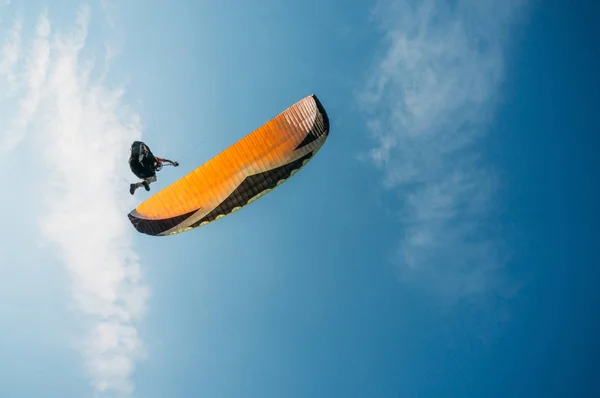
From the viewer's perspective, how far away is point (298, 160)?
16797mm

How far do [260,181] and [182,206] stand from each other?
11.1 feet

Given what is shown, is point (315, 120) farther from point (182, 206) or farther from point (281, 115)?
point (182, 206)

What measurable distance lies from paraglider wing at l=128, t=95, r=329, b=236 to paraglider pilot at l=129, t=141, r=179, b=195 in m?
1.01

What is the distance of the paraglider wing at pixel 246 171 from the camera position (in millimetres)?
16531

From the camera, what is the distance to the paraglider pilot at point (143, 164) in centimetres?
1562

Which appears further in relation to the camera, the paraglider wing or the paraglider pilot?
the paraglider wing

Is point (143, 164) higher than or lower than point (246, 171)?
lower

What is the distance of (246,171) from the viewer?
653 inches

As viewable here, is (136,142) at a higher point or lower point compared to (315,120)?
lower

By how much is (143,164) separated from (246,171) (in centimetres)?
386

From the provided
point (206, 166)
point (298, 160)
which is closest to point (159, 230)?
point (206, 166)

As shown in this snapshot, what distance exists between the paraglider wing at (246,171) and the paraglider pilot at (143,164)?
3.33 feet

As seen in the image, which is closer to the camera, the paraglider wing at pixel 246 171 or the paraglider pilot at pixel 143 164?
the paraglider pilot at pixel 143 164

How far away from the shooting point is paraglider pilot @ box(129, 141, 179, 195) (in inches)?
615
